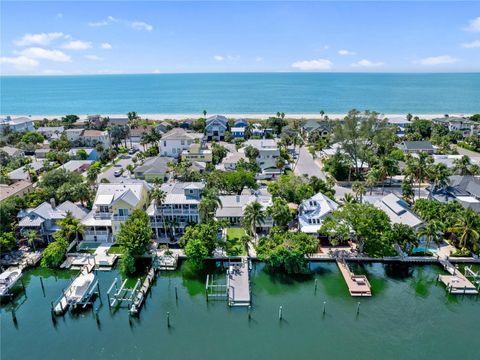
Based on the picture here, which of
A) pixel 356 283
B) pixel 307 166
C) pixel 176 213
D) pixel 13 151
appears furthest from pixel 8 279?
pixel 307 166

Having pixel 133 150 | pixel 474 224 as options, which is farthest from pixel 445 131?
pixel 133 150

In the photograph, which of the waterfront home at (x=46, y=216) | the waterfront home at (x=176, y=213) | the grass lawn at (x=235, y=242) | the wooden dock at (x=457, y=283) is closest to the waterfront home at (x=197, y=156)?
the waterfront home at (x=176, y=213)

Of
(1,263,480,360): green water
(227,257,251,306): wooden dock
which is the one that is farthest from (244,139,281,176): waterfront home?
(1,263,480,360): green water

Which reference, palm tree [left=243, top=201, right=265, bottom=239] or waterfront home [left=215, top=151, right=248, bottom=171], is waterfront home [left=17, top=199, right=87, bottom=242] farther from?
waterfront home [left=215, top=151, right=248, bottom=171]

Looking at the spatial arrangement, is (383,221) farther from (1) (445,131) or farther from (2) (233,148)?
(1) (445,131)

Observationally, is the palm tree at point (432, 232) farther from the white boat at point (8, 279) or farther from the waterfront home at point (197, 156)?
the waterfront home at point (197, 156)

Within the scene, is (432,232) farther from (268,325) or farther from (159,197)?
(159,197)
